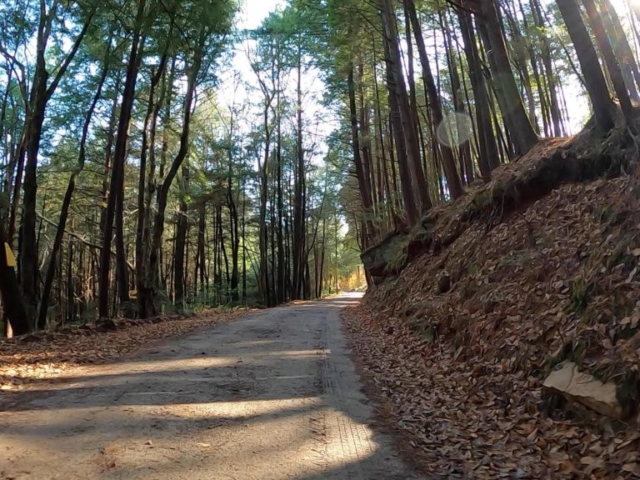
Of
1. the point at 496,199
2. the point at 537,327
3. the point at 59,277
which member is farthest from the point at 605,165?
the point at 59,277

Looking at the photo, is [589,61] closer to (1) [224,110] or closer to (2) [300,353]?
(2) [300,353]

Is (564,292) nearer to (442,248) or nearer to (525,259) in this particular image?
(525,259)

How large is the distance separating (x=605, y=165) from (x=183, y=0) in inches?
308

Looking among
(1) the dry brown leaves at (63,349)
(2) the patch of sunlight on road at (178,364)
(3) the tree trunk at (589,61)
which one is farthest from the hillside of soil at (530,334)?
(1) the dry brown leaves at (63,349)

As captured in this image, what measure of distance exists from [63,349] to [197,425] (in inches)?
171

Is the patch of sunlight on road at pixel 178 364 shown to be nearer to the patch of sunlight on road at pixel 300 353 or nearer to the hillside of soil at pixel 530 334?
the patch of sunlight on road at pixel 300 353

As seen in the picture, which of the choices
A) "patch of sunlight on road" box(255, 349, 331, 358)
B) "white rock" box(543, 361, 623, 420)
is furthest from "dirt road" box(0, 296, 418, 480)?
"white rock" box(543, 361, 623, 420)

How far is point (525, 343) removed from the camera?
5.54m

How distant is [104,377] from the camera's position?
228 inches

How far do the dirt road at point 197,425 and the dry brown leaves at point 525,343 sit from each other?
66 centimetres

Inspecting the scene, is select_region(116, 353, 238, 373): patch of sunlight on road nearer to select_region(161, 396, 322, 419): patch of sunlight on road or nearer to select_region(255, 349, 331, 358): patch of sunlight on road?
select_region(255, 349, 331, 358): patch of sunlight on road

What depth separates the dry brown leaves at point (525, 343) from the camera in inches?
152

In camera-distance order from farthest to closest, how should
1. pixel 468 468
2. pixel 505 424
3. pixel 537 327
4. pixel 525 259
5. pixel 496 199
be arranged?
pixel 496 199 → pixel 525 259 → pixel 537 327 → pixel 505 424 → pixel 468 468

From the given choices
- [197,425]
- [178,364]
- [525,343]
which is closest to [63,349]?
[178,364]
